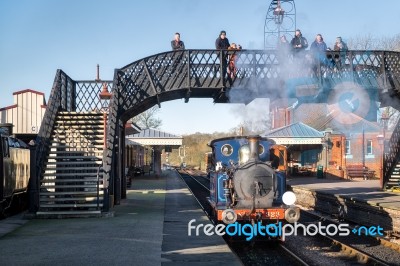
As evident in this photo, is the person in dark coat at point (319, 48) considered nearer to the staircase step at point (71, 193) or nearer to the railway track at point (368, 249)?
the railway track at point (368, 249)

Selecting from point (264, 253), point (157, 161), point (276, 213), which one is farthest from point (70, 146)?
point (157, 161)

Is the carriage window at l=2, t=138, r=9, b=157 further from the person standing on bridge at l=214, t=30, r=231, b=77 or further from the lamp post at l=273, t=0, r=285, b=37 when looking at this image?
the lamp post at l=273, t=0, r=285, b=37

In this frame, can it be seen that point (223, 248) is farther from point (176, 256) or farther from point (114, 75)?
point (114, 75)

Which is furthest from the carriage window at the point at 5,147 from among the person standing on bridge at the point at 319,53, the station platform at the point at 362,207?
the station platform at the point at 362,207

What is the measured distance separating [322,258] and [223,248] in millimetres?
2149

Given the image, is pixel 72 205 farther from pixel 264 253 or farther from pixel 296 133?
pixel 296 133

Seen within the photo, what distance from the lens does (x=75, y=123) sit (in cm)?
1697

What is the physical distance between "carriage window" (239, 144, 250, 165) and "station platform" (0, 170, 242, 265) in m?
1.83

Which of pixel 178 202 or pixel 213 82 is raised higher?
pixel 213 82

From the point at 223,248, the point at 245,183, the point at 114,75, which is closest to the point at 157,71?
the point at 114,75

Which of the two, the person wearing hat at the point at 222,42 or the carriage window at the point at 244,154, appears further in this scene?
the person wearing hat at the point at 222,42

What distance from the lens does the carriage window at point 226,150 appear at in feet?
39.3

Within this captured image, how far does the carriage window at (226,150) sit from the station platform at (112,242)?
209cm

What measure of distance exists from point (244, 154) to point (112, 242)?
11.6 feet
